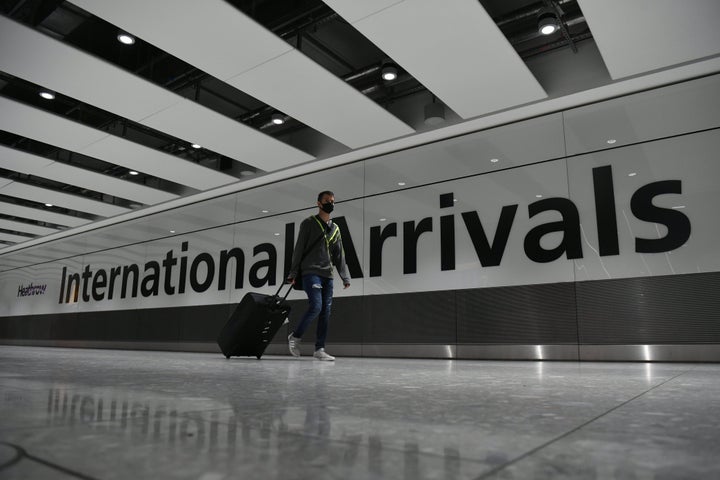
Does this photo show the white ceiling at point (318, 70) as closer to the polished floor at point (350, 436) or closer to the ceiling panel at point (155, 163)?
the ceiling panel at point (155, 163)

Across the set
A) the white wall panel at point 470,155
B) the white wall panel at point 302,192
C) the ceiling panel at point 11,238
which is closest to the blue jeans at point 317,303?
the white wall panel at point 470,155

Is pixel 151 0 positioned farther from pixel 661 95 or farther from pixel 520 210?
pixel 661 95

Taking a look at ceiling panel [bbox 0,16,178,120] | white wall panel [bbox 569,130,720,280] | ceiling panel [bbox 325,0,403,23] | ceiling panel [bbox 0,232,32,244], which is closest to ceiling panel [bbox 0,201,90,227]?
ceiling panel [bbox 0,232,32,244]

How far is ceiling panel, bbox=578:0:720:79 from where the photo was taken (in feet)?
15.4

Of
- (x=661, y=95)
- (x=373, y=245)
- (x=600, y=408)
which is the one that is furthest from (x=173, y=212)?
(x=600, y=408)

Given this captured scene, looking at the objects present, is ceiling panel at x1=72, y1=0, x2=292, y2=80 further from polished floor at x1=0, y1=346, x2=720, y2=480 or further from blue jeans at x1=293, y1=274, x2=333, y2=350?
polished floor at x1=0, y1=346, x2=720, y2=480

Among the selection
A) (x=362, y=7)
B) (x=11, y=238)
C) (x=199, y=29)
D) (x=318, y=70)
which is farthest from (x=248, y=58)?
(x=11, y=238)

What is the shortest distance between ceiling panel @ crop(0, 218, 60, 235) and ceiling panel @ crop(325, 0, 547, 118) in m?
12.5

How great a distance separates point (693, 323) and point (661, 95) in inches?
113

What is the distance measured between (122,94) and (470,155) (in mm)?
5007

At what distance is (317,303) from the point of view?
497cm

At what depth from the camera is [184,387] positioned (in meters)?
1.80

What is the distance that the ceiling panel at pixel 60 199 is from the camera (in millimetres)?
10219

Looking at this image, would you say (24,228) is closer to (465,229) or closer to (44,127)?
(44,127)
